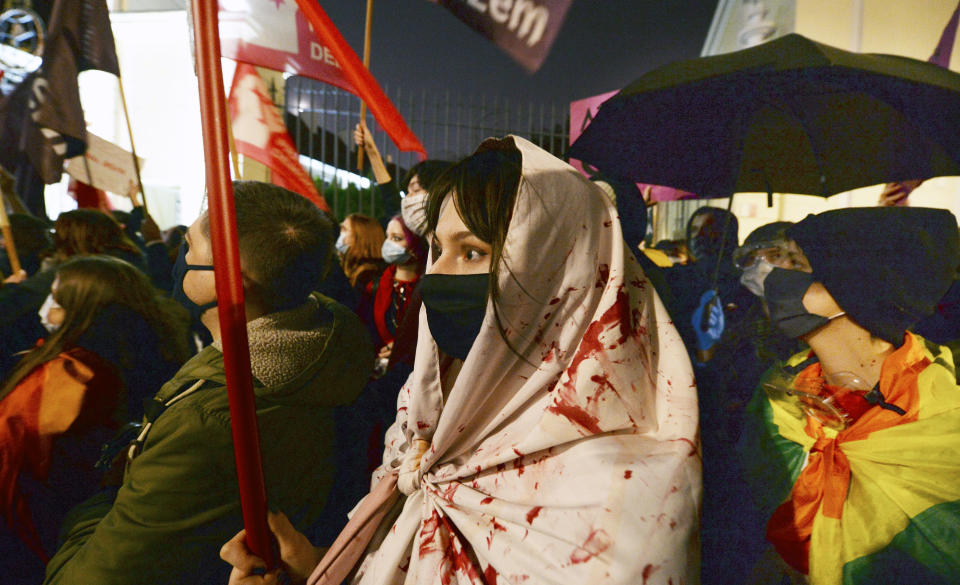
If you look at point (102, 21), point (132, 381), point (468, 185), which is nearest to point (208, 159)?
point (468, 185)

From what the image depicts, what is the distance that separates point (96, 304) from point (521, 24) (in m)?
1.77

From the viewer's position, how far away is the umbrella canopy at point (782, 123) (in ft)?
7.64

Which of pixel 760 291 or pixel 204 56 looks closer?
pixel 204 56

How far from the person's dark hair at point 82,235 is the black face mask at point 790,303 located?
3.39 meters

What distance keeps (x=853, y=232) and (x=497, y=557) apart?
1533mm

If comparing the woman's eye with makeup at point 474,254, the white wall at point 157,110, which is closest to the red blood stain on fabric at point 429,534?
the woman's eye with makeup at point 474,254

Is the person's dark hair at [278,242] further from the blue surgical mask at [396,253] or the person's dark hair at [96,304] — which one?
the blue surgical mask at [396,253]

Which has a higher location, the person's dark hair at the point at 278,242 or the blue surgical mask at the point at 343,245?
the person's dark hair at the point at 278,242

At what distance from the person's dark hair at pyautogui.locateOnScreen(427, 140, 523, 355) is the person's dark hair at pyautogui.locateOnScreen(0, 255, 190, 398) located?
1564 mm

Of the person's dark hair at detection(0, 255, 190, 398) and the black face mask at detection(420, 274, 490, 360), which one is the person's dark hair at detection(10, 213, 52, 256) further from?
the black face mask at detection(420, 274, 490, 360)

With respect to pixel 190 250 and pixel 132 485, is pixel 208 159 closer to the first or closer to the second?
pixel 190 250

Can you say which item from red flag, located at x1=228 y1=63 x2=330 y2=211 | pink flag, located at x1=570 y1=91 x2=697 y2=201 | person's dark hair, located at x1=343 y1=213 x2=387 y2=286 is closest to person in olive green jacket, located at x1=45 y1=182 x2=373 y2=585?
person's dark hair, located at x1=343 y1=213 x2=387 y2=286

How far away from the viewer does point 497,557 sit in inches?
42.9

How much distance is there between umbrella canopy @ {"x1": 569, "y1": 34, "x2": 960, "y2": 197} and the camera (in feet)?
7.64
